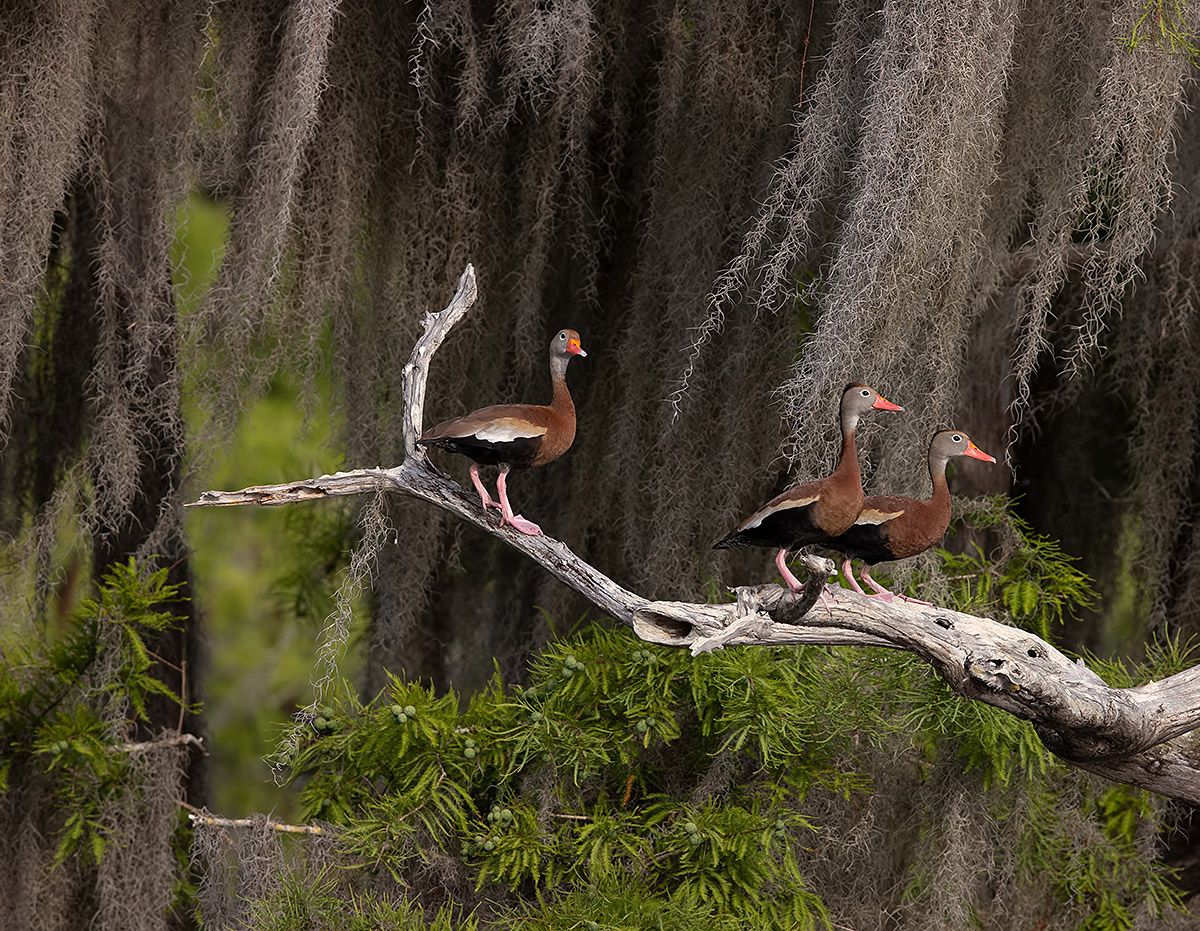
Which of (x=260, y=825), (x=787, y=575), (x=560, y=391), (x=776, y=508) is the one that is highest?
(x=560, y=391)

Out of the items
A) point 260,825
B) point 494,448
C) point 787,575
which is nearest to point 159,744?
A: point 260,825

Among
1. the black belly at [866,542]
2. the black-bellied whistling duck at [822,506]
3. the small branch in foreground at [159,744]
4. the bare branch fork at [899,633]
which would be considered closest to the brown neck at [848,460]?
the black-bellied whistling duck at [822,506]

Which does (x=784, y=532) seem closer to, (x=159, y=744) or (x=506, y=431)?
(x=506, y=431)

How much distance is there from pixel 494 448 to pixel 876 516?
665 mm

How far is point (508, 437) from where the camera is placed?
252 cm

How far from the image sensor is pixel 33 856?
11.2ft

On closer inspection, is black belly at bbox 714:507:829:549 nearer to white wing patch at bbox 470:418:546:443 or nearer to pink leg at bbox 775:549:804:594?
pink leg at bbox 775:549:804:594

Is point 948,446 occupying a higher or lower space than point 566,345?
lower

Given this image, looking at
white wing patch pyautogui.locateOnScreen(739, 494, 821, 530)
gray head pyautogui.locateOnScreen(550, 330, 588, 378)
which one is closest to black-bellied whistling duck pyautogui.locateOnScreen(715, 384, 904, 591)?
white wing patch pyautogui.locateOnScreen(739, 494, 821, 530)

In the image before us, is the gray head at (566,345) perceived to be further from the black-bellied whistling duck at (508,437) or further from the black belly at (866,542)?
the black belly at (866,542)

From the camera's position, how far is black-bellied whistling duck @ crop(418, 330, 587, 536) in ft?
8.24

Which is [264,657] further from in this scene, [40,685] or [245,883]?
[245,883]

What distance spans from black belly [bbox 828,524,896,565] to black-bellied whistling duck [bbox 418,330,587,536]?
20.2 inches

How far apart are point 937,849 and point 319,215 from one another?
188 centimetres
